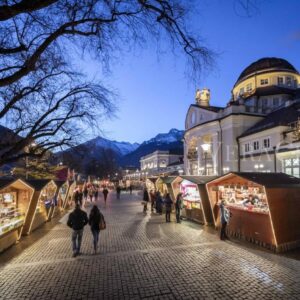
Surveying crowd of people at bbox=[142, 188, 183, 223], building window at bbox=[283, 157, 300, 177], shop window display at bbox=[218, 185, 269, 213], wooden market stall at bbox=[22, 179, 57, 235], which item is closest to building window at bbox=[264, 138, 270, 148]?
building window at bbox=[283, 157, 300, 177]

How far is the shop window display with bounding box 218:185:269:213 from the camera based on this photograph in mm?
11117

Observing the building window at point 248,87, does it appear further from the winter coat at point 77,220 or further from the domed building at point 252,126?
the winter coat at point 77,220

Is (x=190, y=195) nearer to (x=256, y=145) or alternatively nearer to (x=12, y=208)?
(x=12, y=208)

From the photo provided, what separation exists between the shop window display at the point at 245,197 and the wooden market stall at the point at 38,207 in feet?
32.2

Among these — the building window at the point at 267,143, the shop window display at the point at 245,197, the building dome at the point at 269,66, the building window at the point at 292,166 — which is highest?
the building dome at the point at 269,66

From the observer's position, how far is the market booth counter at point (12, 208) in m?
10.9

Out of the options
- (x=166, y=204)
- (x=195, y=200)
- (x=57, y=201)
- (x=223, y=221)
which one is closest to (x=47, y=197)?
(x=57, y=201)

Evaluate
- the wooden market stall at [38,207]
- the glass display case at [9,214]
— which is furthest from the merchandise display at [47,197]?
the glass display case at [9,214]

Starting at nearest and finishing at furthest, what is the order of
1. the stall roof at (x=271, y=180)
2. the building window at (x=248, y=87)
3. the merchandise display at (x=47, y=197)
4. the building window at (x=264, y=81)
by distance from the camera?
1. the stall roof at (x=271, y=180)
2. the merchandise display at (x=47, y=197)
3. the building window at (x=264, y=81)
4. the building window at (x=248, y=87)

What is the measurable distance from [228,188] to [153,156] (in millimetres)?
81561

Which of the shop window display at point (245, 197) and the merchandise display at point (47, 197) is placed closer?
the shop window display at point (245, 197)

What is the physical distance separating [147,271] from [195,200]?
9727 mm

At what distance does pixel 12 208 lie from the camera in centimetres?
1254

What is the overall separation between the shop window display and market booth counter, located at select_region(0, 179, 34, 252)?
996 cm
